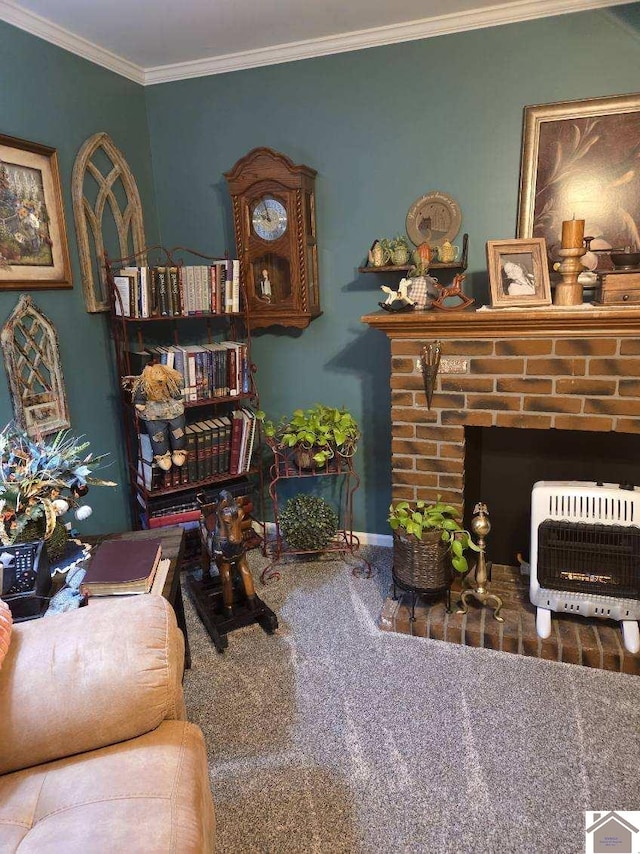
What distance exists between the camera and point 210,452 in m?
2.78

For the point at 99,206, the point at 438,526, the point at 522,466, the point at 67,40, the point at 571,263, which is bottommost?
the point at 438,526

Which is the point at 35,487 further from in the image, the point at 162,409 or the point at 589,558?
the point at 589,558

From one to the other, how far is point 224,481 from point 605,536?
1.75 metres

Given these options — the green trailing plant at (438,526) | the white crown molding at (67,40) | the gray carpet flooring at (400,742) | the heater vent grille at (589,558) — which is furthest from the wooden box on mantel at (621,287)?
the white crown molding at (67,40)

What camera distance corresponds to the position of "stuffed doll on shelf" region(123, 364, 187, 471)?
96.3 inches

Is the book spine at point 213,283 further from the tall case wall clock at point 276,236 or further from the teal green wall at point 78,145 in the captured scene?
the teal green wall at point 78,145

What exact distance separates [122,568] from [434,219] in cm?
193

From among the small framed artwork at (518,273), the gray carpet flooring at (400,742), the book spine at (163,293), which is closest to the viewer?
the gray carpet flooring at (400,742)

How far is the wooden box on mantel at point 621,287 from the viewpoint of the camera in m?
1.99

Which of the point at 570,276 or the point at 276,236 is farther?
the point at 276,236

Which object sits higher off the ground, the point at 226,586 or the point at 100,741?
the point at 100,741

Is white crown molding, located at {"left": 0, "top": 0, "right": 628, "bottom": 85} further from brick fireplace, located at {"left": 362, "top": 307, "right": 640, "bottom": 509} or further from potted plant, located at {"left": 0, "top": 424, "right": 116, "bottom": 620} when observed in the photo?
potted plant, located at {"left": 0, "top": 424, "right": 116, "bottom": 620}

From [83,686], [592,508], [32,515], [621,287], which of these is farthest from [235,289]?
[83,686]

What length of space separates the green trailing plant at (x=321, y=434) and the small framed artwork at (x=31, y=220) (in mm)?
1166
